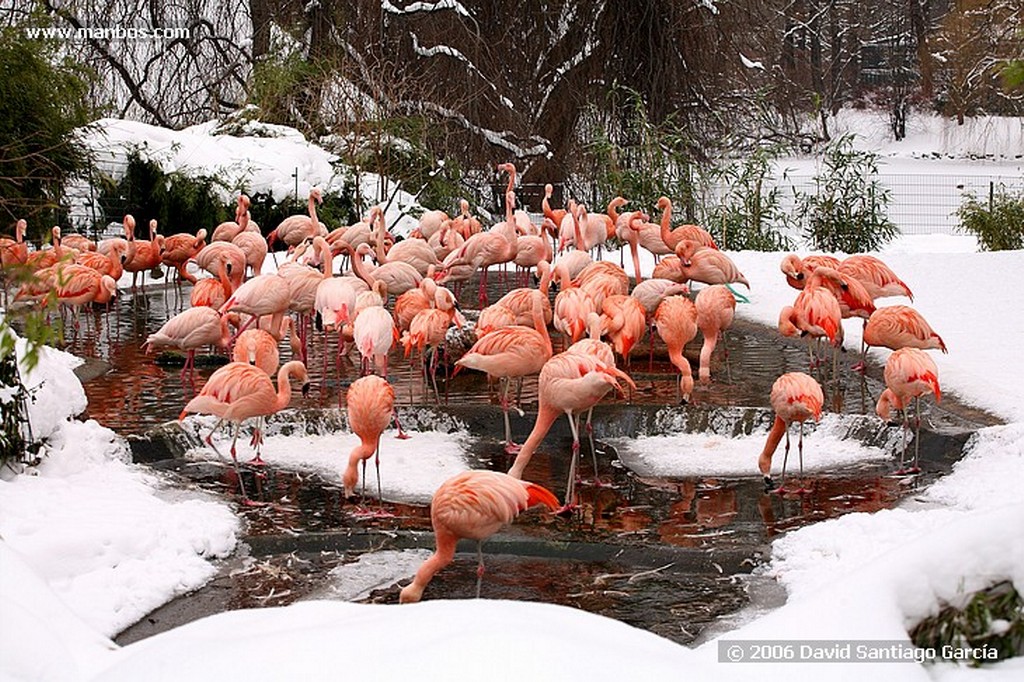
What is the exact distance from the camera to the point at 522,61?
69.1 ft

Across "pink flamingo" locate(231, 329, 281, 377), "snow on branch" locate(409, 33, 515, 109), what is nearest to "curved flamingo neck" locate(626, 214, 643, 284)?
"pink flamingo" locate(231, 329, 281, 377)

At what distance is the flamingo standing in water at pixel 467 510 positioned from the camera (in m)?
4.80

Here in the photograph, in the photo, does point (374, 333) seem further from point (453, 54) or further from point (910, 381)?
point (453, 54)

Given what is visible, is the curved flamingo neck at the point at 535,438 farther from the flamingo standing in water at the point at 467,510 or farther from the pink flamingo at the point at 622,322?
the pink flamingo at the point at 622,322

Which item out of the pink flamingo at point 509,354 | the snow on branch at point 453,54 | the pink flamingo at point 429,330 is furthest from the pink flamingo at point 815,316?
the snow on branch at point 453,54

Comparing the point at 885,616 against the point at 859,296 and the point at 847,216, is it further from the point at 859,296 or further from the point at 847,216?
the point at 847,216

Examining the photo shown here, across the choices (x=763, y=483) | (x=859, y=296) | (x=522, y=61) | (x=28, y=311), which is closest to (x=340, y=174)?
(x=522, y=61)

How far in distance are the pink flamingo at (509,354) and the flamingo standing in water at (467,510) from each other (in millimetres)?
Answer: 2180

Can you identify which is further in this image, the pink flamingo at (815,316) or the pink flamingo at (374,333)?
the pink flamingo at (815,316)

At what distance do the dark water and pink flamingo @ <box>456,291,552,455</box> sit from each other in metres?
0.53

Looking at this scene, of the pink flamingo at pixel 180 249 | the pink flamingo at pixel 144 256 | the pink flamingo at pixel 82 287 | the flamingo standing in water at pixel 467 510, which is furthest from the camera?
the pink flamingo at pixel 180 249

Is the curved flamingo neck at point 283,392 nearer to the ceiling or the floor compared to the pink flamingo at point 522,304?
nearer to the floor

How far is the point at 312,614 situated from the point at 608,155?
606 inches

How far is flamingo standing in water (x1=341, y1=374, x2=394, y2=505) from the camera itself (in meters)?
6.12
